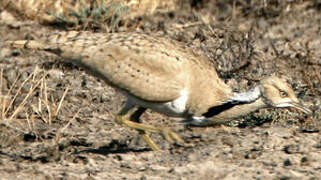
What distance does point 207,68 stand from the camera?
7660 millimetres

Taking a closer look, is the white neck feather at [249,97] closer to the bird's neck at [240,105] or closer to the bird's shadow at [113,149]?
the bird's neck at [240,105]

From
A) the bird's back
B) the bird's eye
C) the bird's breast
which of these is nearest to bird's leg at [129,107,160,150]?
the bird's breast

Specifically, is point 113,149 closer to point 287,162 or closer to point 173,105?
point 173,105

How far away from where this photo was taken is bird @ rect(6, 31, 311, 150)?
24.4ft

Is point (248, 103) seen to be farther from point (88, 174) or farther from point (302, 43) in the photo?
point (302, 43)

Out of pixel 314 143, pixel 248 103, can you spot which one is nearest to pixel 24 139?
pixel 248 103

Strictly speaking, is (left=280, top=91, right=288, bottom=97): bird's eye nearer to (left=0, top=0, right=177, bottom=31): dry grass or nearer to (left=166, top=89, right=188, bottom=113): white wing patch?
(left=166, top=89, right=188, bottom=113): white wing patch

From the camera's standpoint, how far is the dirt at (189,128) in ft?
23.3

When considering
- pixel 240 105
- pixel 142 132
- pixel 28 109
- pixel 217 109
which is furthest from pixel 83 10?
pixel 240 105

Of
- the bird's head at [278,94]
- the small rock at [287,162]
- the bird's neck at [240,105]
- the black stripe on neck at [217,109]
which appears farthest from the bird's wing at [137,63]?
the small rock at [287,162]

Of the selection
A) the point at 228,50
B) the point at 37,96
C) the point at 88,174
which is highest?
the point at 228,50

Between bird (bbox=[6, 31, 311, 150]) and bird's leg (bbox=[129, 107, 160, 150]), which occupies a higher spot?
bird (bbox=[6, 31, 311, 150])

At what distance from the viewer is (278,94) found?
24.5 ft

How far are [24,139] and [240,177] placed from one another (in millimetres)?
2355
